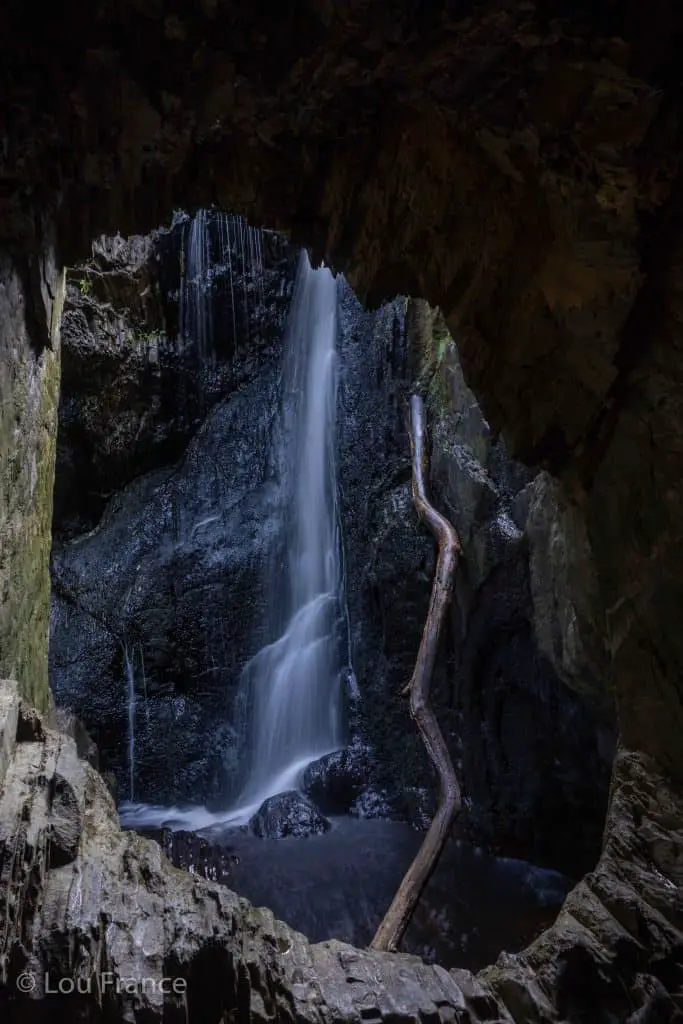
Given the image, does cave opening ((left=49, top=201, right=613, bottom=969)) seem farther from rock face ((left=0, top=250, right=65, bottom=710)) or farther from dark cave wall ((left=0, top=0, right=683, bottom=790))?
rock face ((left=0, top=250, right=65, bottom=710))

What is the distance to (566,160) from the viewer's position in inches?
107

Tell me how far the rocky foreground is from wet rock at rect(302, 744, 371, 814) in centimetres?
551

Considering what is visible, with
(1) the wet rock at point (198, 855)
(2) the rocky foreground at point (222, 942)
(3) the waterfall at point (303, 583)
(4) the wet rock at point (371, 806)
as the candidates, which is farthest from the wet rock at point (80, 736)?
(2) the rocky foreground at point (222, 942)

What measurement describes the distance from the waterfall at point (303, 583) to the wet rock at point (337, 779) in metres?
0.36

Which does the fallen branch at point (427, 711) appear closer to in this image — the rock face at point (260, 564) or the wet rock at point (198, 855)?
the rock face at point (260, 564)

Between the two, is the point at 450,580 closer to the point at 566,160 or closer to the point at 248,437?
the point at 566,160

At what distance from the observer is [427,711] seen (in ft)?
18.9

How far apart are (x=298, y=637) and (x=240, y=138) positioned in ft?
23.9

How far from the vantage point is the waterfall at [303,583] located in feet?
29.7

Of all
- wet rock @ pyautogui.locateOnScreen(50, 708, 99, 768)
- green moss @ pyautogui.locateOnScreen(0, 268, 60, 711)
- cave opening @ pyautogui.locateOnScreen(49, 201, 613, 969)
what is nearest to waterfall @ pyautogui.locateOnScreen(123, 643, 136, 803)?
cave opening @ pyautogui.locateOnScreen(49, 201, 613, 969)

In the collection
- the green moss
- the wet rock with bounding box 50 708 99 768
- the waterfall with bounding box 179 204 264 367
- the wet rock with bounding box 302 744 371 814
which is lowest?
the wet rock with bounding box 302 744 371 814

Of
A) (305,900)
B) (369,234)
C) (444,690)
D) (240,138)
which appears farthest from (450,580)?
(240,138)

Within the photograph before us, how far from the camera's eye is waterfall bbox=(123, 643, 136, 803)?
913 cm

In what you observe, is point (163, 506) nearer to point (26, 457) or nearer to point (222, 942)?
point (26, 457)
